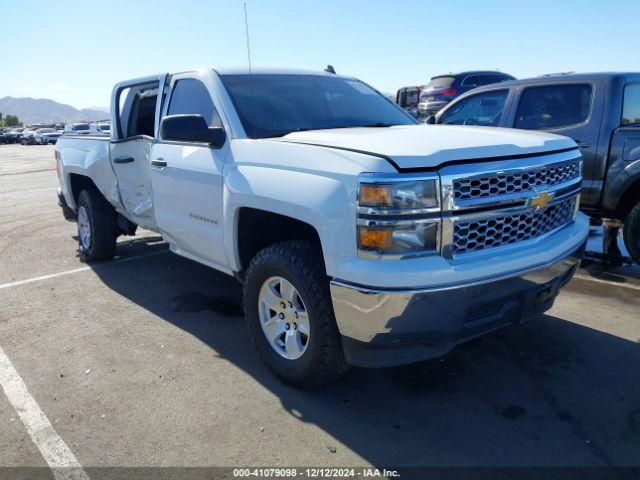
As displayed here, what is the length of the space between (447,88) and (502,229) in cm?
1081

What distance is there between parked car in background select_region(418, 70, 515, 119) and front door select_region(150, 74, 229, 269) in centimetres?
915

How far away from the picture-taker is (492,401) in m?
2.99

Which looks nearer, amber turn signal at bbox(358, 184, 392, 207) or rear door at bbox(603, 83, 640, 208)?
amber turn signal at bbox(358, 184, 392, 207)

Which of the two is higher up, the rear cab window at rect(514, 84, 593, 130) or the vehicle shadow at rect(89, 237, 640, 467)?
the rear cab window at rect(514, 84, 593, 130)

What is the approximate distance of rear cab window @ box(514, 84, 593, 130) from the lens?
5.19m

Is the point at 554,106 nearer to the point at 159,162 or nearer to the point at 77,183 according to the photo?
the point at 159,162

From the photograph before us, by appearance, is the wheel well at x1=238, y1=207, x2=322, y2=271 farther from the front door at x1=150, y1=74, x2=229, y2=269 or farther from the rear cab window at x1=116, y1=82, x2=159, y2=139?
the rear cab window at x1=116, y1=82, x2=159, y2=139

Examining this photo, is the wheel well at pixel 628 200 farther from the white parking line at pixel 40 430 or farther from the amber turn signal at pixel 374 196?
the white parking line at pixel 40 430

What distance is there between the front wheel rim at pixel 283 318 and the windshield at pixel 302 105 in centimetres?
102

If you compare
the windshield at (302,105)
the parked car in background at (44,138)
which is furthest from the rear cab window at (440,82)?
the parked car in background at (44,138)

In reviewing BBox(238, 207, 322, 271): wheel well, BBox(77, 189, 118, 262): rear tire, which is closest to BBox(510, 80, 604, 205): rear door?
BBox(238, 207, 322, 271): wheel well

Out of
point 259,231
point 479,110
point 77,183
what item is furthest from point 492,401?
point 77,183

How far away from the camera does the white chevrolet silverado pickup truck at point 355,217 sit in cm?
245

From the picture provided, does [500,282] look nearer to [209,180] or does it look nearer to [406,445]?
[406,445]
